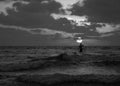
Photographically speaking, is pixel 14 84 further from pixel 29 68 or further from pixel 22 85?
pixel 29 68

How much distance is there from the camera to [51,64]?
17.0 meters

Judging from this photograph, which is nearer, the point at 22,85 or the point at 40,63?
the point at 22,85

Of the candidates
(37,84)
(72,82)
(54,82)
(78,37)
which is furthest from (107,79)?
(78,37)

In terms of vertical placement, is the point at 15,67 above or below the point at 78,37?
below

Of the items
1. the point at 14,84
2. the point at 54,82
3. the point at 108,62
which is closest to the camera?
the point at 14,84

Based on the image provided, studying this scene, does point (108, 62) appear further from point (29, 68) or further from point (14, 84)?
point (14, 84)

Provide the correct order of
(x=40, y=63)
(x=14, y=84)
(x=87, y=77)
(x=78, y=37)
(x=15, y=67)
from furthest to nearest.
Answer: (x=78, y=37) < (x=40, y=63) < (x=15, y=67) < (x=87, y=77) < (x=14, y=84)

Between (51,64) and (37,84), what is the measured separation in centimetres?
806

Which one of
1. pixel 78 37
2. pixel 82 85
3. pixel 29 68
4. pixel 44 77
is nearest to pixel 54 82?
pixel 44 77

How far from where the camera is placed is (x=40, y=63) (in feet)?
55.5

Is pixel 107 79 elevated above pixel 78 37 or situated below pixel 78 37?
below

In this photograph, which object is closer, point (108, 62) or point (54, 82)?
point (54, 82)

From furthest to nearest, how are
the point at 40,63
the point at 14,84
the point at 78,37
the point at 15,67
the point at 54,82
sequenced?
the point at 78,37 → the point at 40,63 → the point at 15,67 → the point at 54,82 → the point at 14,84

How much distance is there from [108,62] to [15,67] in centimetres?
974
